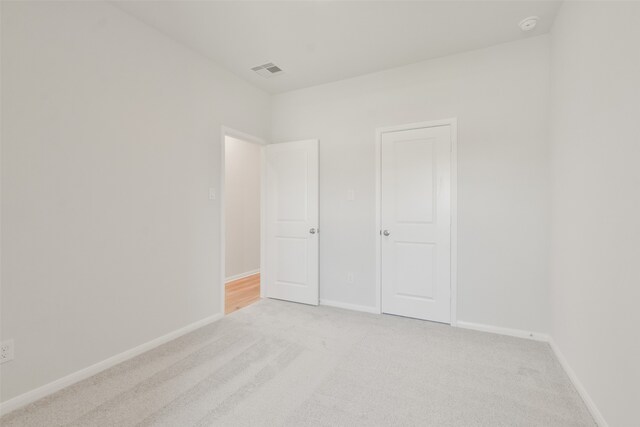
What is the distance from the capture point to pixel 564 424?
1596 mm

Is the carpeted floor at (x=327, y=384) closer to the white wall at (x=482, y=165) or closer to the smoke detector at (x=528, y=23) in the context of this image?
the white wall at (x=482, y=165)

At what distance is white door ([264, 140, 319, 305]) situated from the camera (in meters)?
3.59

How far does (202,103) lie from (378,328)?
2811 millimetres

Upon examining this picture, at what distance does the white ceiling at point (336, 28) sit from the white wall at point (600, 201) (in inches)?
20.9

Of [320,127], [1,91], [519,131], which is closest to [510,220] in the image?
[519,131]

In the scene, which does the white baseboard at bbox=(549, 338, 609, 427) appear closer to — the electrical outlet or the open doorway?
the electrical outlet

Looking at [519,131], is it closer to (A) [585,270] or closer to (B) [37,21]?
(A) [585,270]

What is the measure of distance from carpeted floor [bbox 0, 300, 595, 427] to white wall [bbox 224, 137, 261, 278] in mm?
2219

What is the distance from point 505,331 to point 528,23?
8.69ft

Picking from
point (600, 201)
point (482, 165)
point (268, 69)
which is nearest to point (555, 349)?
point (600, 201)

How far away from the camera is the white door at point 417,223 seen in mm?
2977

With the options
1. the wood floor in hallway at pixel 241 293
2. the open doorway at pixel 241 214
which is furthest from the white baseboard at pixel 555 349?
the open doorway at pixel 241 214

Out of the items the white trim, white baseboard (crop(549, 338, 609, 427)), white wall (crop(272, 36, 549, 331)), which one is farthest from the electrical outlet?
the white trim

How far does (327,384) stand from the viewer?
1963 millimetres
